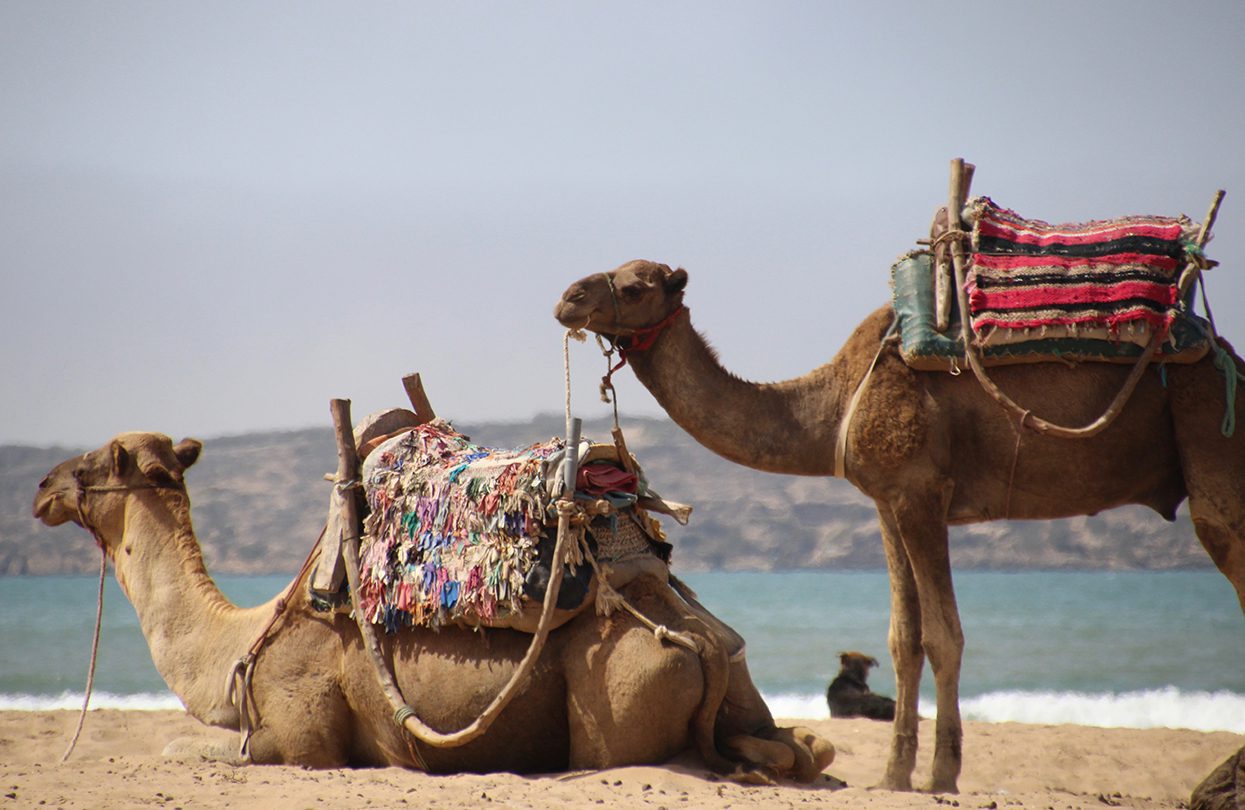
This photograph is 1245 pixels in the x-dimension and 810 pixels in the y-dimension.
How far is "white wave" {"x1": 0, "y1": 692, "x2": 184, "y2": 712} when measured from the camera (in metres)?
14.9

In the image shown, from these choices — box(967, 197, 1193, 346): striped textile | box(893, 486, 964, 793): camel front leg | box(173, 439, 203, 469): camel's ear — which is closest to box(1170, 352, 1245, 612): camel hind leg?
box(967, 197, 1193, 346): striped textile

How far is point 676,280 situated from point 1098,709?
1197cm

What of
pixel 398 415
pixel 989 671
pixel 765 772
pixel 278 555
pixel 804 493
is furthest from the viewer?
pixel 804 493

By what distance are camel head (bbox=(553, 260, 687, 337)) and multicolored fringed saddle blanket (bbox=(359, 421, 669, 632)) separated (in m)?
0.69

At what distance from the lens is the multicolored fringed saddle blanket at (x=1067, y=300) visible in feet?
20.1

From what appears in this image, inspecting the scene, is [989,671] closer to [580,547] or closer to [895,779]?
[895,779]

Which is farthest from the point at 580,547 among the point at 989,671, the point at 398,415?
the point at 989,671

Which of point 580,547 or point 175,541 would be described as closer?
point 580,547

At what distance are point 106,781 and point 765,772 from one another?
296cm

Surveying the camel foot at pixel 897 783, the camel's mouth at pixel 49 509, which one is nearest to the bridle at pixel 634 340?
the camel foot at pixel 897 783

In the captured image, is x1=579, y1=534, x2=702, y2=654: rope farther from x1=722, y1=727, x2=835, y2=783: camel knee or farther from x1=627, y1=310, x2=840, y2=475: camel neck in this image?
x1=627, y1=310, x2=840, y2=475: camel neck

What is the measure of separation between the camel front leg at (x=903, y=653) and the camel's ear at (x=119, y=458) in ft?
13.5

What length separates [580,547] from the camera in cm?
574

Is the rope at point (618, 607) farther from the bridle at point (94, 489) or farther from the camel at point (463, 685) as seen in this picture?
the bridle at point (94, 489)
